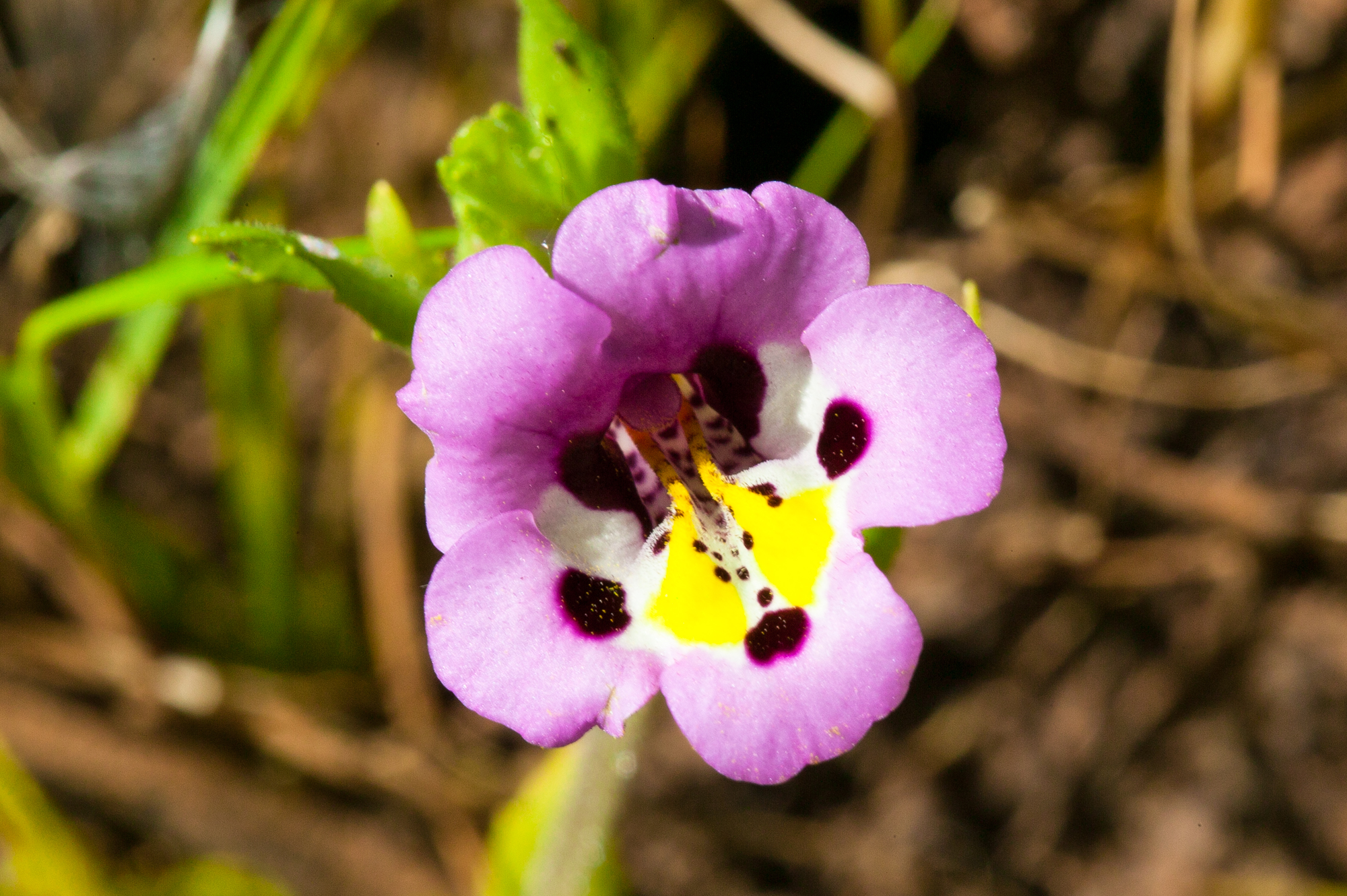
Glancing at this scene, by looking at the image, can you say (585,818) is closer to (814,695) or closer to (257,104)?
(814,695)

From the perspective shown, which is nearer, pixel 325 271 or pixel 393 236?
pixel 325 271

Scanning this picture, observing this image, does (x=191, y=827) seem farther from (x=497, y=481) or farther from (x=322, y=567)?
(x=497, y=481)

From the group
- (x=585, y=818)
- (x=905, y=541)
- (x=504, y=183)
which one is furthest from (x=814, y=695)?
(x=905, y=541)

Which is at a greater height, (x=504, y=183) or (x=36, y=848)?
(x=504, y=183)

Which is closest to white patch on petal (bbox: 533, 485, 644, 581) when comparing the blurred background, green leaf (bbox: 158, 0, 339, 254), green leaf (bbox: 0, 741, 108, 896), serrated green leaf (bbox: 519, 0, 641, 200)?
serrated green leaf (bbox: 519, 0, 641, 200)

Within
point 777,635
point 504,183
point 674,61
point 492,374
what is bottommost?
point 777,635

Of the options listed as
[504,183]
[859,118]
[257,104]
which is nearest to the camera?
[504,183]

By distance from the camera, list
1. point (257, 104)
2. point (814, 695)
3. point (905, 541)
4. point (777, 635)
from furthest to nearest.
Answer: point (905, 541)
point (257, 104)
point (777, 635)
point (814, 695)

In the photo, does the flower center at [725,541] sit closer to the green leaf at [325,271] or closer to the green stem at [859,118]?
the green leaf at [325,271]
